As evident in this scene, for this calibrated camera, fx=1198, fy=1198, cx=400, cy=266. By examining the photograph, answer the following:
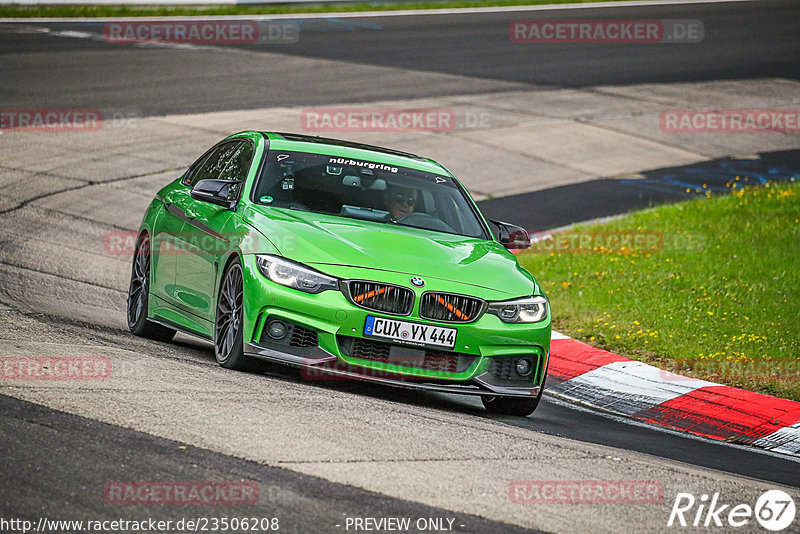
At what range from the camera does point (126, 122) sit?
20125mm

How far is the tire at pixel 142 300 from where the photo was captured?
959 centimetres

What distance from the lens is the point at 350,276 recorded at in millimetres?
7582

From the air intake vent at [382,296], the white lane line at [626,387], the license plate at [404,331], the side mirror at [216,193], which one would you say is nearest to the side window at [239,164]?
the side mirror at [216,193]

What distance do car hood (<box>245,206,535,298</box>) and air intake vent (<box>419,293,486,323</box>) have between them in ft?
0.44

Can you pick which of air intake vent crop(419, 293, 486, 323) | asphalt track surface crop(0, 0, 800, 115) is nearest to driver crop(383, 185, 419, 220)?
air intake vent crop(419, 293, 486, 323)

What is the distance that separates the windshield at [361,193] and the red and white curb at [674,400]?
167 cm

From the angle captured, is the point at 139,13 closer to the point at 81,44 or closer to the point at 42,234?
the point at 81,44

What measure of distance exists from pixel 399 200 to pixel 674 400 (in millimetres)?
2651

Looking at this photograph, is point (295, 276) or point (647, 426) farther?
point (647, 426)

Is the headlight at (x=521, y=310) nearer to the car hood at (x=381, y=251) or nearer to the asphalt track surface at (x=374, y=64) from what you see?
the car hood at (x=381, y=251)

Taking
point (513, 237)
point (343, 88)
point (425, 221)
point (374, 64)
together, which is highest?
point (425, 221)

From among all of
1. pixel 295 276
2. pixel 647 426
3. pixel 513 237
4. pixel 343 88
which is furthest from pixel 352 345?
pixel 343 88

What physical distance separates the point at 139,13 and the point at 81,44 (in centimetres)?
554

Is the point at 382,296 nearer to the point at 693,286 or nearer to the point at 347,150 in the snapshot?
the point at 347,150
